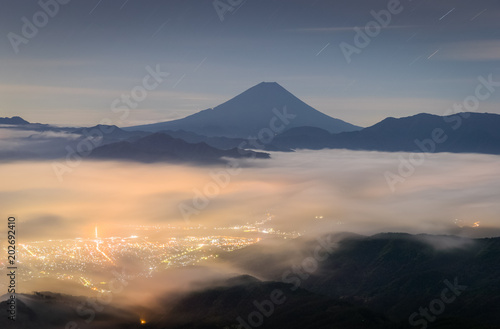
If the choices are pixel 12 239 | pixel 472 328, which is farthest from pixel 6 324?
pixel 472 328

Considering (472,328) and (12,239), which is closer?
(12,239)

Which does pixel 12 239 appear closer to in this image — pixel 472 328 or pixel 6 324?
pixel 6 324

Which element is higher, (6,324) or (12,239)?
(12,239)

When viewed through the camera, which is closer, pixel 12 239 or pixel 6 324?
pixel 12 239

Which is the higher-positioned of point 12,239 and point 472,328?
point 12,239
